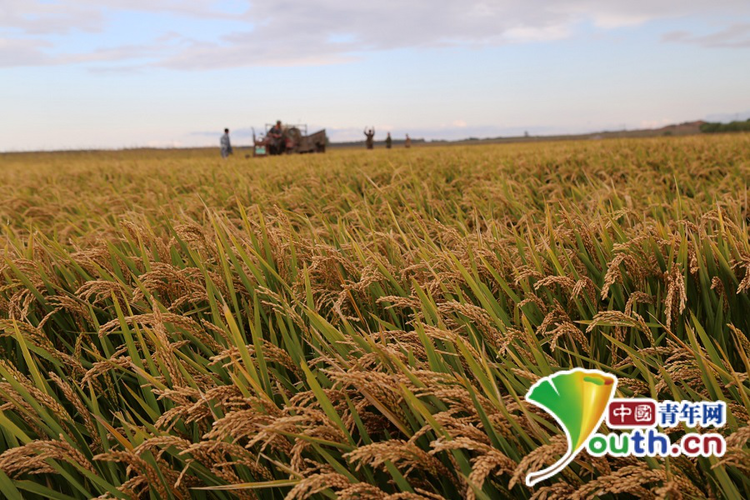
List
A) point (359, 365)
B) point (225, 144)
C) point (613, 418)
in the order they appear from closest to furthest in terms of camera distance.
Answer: point (613, 418) < point (359, 365) < point (225, 144)

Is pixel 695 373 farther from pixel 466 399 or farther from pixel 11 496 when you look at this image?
pixel 11 496

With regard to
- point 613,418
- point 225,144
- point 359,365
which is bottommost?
point 613,418

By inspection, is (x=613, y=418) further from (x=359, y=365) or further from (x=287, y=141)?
(x=287, y=141)

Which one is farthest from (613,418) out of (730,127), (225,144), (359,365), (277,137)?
(730,127)

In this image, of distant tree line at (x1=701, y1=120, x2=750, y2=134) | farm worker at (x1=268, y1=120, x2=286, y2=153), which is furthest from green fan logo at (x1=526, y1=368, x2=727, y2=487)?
distant tree line at (x1=701, y1=120, x2=750, y2=134)

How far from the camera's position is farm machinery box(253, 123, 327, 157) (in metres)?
31.3

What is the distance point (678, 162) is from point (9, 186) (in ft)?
36.1

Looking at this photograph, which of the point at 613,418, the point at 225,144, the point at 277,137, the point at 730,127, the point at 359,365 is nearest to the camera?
the point at 613,418

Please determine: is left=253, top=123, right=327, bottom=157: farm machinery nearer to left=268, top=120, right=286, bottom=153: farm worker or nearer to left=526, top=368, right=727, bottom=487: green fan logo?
left=268, top=120, right=286, bottom=153: farm worker

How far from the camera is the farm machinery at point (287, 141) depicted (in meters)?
31.3

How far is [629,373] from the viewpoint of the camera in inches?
75.4

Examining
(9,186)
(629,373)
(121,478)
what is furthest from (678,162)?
(9,186)

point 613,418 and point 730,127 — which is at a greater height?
point 730,127

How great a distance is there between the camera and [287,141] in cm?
3216
